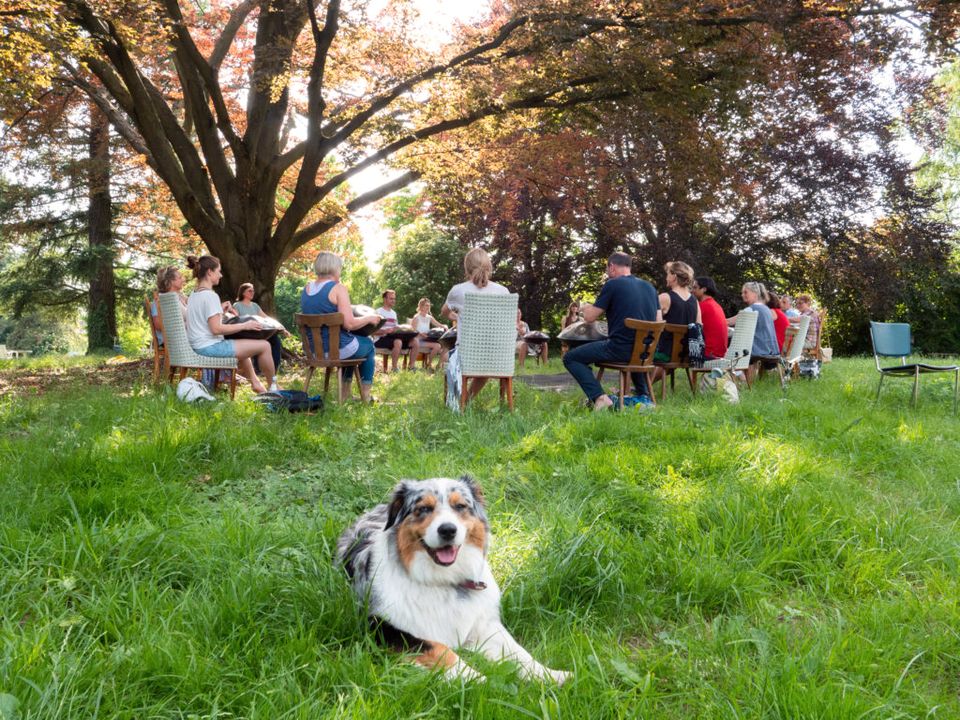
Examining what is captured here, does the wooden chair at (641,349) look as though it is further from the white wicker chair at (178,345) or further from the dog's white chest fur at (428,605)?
the dog's white chest fur at (428,605)

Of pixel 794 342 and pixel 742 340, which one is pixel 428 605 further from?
pixel 794 342

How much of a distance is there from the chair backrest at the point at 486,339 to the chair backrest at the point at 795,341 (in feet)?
15.5

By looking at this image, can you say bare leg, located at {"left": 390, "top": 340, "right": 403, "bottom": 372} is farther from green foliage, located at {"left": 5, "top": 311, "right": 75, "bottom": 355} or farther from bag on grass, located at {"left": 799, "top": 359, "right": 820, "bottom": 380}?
green foliage, located at {"left": 5, "top": 311, "right": 75, "bottom": 355}

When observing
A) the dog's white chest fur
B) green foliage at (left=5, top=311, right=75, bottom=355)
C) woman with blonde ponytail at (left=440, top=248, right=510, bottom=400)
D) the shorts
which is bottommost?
green foliage at (left=5, top=311, right=75, bottom=355)

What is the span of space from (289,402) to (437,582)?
163 inches

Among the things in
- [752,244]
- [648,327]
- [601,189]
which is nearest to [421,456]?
[648,327]

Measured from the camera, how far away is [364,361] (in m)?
7.37

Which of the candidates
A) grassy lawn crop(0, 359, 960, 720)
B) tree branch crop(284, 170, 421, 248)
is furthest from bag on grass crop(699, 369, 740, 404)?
tree branch crop(284, 170, 421, 248)

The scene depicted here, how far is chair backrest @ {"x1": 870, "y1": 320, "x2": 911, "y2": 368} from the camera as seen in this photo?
818 centimetres

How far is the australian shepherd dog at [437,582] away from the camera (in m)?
2.19

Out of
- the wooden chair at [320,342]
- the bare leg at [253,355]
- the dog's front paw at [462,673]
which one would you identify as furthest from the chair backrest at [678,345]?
the dog's front paw at [462,673]

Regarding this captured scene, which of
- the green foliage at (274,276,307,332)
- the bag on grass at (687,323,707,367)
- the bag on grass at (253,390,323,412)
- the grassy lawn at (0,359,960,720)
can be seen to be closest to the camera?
the grassy lawn at (0,359,960,720)

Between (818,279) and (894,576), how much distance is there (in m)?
19.1

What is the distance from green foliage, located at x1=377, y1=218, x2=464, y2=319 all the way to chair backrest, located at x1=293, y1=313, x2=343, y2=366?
52.1 ft
